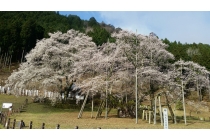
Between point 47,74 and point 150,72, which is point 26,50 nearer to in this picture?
point 47,74

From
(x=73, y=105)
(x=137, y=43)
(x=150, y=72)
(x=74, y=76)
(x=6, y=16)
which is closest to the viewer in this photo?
(x=150, y=72)

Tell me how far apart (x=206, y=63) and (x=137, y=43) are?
18130mm

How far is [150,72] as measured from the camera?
16766 mm

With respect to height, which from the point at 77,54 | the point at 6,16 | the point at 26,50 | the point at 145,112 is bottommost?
the point at 145,112

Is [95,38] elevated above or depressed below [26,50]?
above

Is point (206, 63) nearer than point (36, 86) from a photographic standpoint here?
No

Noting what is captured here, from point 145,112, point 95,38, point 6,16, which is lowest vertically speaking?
point 145,112

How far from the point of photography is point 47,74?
67.9 feet

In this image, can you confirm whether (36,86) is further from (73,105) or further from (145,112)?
(145,112)

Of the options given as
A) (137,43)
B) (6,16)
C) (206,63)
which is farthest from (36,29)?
(206,63)

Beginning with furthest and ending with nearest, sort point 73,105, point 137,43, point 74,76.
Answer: point 73,105, point 74,76, point 137,43

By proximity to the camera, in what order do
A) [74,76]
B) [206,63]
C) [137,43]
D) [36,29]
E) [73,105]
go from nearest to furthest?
1. [137,43]
2. [74,76]
3. [73,105]
4. [206,63]
5. [36,29]

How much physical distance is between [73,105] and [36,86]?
3934 mm

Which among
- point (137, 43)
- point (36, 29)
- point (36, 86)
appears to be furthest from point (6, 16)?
point (137, 43)
